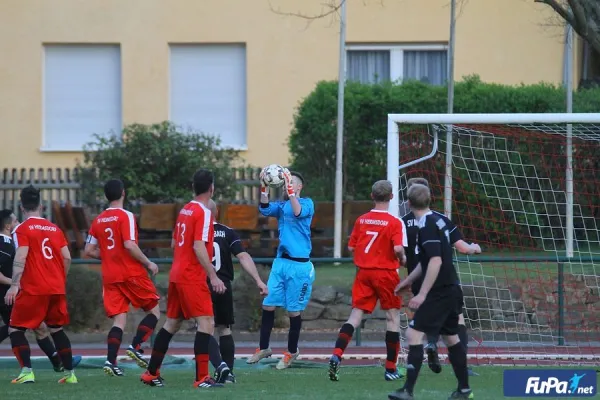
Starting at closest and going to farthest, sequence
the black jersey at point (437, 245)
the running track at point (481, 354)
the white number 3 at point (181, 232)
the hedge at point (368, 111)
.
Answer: the black jersey at point (437, 245)
the white number 3 at point (181, 232)
the running track at point (481, 354)
the hedge at point (368, 111)

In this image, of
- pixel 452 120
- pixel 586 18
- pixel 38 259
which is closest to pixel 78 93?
pixel 452 120

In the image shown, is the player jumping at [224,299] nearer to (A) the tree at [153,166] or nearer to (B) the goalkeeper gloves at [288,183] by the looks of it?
(B) the goalkeeper gloves at [288,183]

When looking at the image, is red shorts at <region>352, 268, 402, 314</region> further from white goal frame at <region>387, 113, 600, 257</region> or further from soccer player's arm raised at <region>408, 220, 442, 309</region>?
soccer player's arm raised at <region>408, 220, 442, 309</region>

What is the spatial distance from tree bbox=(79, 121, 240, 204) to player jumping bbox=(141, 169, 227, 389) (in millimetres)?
9354

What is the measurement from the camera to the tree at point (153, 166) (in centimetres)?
1989

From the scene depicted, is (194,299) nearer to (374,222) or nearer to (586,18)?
(374,222)

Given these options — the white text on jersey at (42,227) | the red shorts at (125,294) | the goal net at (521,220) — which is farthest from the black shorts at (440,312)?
the white text on jersey at (42,227)

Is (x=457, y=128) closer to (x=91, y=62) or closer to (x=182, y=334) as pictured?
(x=182, y=334)

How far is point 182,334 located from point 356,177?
5.30m

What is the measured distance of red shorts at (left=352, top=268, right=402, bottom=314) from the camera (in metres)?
11.6

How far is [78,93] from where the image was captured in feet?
81.7

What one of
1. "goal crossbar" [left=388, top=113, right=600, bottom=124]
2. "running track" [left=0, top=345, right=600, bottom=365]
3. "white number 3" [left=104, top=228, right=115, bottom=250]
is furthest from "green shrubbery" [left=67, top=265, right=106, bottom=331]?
"goal crossbar" [left=388, top=113, right=600, bottom=124]

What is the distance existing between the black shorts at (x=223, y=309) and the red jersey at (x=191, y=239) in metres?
1.04

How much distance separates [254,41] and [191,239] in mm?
14570
